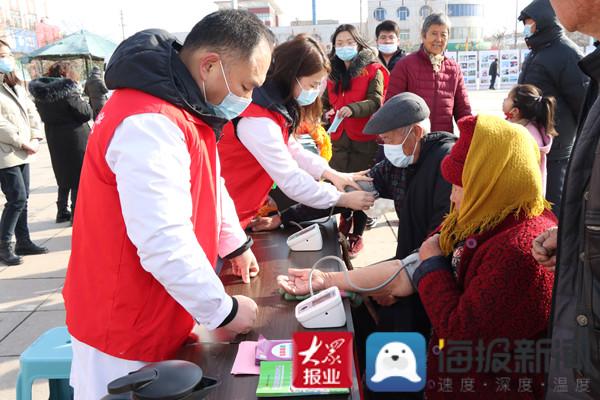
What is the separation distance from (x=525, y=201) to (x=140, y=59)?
1086 mm

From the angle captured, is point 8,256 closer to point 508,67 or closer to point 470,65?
point 470,65

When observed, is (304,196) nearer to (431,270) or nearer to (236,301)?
(431,270)

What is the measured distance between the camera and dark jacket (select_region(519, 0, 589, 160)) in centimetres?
341

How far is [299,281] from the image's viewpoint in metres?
1.68

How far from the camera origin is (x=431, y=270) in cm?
155

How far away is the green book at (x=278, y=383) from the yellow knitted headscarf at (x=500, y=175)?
68 cm

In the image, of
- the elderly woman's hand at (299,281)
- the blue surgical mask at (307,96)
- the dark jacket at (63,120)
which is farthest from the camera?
the dark jacket at (63,120)

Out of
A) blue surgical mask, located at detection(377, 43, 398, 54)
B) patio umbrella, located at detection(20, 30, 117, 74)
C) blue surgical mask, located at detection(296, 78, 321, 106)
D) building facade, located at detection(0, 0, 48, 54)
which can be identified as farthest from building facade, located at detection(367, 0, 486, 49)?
blue surgical mask, located at detection(296, 78, 321, 106)

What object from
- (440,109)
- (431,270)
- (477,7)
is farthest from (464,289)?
(477,7)

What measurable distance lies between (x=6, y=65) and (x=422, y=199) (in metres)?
3.73

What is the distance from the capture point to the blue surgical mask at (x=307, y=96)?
234 cm

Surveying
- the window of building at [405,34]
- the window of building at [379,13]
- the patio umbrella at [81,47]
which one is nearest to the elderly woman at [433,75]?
the patio umbrella at [81,47]

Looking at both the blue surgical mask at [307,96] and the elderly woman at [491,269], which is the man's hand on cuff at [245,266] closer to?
the elderly woman at [491,269]

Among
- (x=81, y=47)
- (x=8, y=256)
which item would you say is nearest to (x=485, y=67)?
(x=81, y=47)
